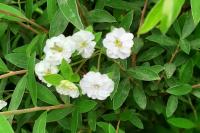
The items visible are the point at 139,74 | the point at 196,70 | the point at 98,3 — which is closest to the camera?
the point at 139,74

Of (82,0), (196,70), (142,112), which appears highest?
(82,0)

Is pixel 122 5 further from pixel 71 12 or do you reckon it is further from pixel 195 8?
pixel 195 8

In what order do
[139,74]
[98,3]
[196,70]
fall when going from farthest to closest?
[196,70]
[98,3]
[139,74]

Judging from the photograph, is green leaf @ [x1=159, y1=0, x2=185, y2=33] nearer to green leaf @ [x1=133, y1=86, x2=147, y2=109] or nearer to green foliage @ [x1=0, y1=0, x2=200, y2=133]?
green foliage @ [x1=0, y1=0, x2=200, y2=133]

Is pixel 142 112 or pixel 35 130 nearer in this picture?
pixel 35 130

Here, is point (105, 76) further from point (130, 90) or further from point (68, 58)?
point (130, 90)

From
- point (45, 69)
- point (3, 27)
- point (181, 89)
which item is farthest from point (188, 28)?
point (3, 27)

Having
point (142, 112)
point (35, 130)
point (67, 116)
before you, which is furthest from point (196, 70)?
point (35, 130)
